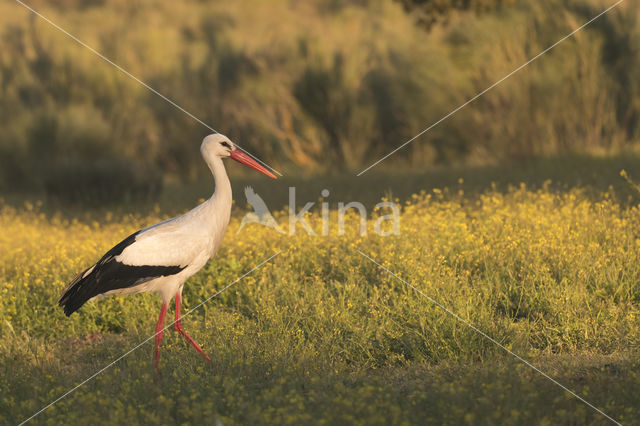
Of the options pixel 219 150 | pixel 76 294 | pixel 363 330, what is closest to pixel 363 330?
pixel 363 330

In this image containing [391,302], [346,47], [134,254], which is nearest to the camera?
[134,254]

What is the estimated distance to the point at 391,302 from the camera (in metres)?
6.08

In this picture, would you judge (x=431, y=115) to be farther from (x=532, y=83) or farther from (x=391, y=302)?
(x=391, y=302)

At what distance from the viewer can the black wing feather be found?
5.05 meters

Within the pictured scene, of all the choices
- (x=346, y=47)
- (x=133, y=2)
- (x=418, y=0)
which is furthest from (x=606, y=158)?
(x=133, y=2)

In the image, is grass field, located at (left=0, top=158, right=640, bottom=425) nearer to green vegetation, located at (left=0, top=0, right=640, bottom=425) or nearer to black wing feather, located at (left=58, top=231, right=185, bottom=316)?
green vegetation, located at (left=0, top=0, right=640, bottom=425)

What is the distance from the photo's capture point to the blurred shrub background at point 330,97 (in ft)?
45.6

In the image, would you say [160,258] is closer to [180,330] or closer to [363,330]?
[180,330]

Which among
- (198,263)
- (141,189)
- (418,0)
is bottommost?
(141,189)

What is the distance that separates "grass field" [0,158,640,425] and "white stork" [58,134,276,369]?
0.51 meters

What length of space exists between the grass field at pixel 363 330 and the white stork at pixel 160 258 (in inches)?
20.0

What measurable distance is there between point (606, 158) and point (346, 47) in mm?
6922

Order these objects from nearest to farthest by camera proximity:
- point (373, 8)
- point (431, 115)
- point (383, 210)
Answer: point (383, 210) → point (431, 115) → point (373, 8)

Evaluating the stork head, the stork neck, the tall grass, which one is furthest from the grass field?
the stork head
